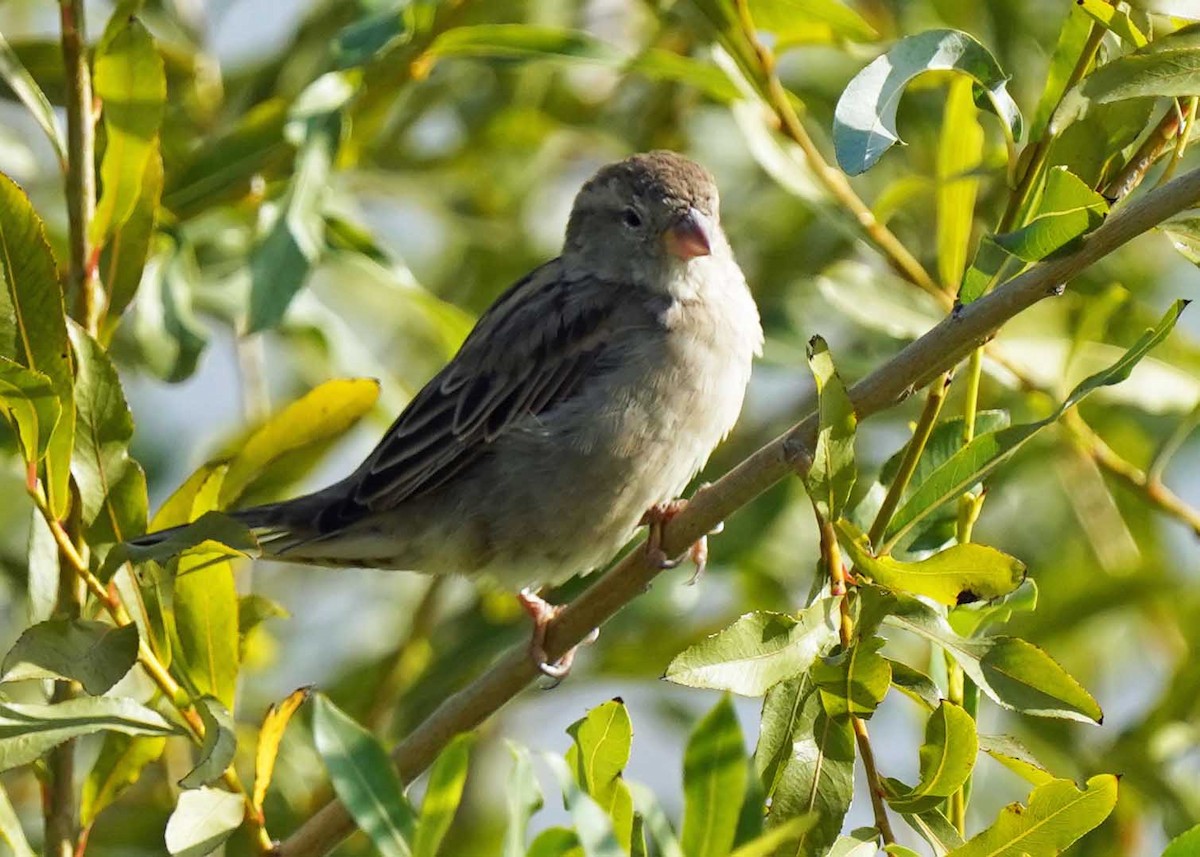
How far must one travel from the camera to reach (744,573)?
3.94m

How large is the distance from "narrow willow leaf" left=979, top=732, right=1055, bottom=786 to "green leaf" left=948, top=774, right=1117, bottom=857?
174 millimetres

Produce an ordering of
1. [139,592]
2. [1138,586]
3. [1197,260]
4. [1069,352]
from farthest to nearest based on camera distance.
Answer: [1138,586], [1069,352], [139,592], [1197,260]

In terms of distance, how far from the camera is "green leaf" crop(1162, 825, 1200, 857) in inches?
73.5

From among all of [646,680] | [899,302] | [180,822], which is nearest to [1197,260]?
[899,302]

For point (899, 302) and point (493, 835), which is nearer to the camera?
point (899, 302)

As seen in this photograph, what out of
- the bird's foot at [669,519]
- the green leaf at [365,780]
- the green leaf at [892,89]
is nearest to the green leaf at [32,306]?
the green leaf at [365,780]

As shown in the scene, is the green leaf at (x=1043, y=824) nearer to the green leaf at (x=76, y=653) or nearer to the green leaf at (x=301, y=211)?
the green leaf at (x=76, y=653)

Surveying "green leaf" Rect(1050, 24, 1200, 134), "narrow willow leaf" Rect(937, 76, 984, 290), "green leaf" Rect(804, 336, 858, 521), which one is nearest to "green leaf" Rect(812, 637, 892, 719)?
"green leaf" Rect(804, 336, 858, 521)

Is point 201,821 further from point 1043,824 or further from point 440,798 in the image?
point 1043,824

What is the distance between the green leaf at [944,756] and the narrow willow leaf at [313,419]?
109 cm

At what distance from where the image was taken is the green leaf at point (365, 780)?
2.00 m

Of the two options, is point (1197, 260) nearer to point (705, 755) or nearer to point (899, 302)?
point (705, 755)

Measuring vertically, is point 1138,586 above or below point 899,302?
below

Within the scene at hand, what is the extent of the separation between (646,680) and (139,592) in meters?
1.76
